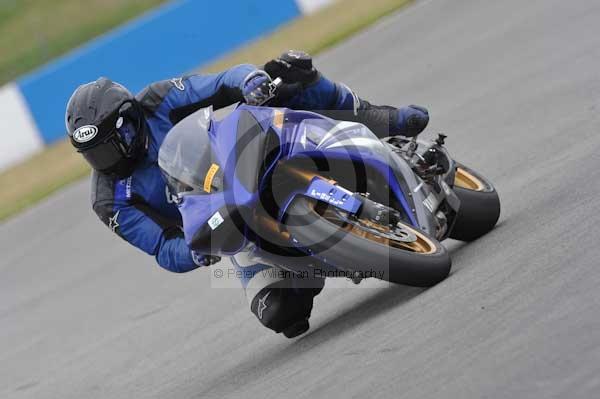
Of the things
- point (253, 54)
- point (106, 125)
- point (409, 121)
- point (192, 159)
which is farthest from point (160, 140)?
point (253, 54)

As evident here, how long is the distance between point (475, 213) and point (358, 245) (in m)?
1.50

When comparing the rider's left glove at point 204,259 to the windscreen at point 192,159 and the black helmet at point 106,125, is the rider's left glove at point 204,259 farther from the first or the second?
Result: the black helmet at point 106,125

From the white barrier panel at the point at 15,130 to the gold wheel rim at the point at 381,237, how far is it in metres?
11.0

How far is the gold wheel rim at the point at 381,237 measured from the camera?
544cm

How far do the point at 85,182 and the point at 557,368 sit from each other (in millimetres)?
10759

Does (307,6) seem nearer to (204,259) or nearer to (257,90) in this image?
(257,90)

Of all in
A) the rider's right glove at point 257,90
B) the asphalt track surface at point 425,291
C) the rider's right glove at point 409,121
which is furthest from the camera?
the rider's right glove at point 409,121

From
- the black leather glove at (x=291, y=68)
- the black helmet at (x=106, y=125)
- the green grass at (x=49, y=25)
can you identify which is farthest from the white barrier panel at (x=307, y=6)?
the black helmet at (x=106, y=125)

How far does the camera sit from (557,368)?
386cm

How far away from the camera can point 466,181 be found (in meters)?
7.02

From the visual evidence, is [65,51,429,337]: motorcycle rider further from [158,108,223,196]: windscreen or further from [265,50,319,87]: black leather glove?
[158,108,223,196]: windscreen

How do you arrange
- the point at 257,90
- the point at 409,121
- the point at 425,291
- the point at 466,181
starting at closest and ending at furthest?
the point at 425,291
the point at 257,90
the point at 409,121
the point at 466,181

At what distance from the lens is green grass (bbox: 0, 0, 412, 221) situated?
48.1 feet

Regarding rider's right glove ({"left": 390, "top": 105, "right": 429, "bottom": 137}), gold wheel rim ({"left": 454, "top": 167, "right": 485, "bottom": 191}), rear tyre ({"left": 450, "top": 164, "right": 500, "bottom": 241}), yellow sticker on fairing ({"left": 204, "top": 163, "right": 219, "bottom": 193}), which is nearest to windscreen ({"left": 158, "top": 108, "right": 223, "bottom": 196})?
yellow sticker on fairing ({"left": 204, "top": 163, "right": 219, "bottom": 193})
